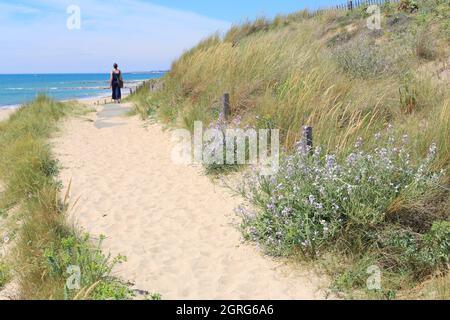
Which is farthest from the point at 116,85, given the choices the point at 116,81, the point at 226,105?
the point at 226,105

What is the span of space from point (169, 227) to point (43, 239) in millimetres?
1448

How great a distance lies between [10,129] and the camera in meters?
10.7

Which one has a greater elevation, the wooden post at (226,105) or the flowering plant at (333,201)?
the wooden post at (226,105)

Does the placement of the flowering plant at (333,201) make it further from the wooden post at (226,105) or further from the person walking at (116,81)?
the person walking at (116,81)

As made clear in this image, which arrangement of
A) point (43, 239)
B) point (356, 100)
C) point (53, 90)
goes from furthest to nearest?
point (53, 90), point (356, 100), point (43, 239)

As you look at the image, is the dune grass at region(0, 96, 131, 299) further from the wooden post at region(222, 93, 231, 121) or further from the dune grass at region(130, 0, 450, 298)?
the wooden post at region(222, 93, 231, 121)

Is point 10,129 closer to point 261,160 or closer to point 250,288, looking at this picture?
point 261,160

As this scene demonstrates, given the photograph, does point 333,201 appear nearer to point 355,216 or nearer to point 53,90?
point 355,216

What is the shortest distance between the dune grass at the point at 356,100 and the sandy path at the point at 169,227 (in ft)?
1.38

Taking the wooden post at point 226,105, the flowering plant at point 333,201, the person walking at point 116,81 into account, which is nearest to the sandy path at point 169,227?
the flowering plant at point 333,201

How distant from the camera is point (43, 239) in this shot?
14.2 ft

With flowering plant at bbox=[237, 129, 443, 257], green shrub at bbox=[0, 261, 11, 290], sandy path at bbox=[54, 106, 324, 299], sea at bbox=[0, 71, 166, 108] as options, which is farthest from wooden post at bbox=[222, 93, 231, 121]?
sea at bbox=[0, 71, 166, 108]

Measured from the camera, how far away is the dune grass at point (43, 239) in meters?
3.50

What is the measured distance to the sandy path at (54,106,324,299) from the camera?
375 cm
